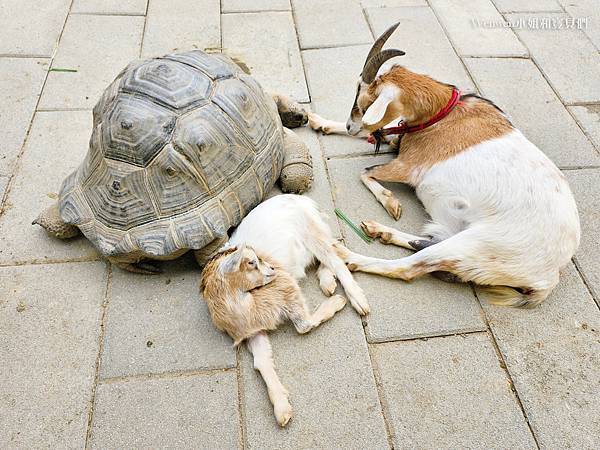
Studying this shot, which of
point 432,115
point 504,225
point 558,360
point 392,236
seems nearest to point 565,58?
point 432,115

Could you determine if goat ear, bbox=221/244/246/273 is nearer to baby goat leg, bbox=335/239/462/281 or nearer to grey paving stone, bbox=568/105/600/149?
baby goat leg, bbox=335/239/462/281

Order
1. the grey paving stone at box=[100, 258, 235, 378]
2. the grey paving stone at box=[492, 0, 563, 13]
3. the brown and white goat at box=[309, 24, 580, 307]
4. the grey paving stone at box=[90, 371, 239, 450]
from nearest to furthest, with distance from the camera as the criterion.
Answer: the grey paving stone at box=[90, 371, 239, 450]
the grey paving stone at box=[100, 258, 235, 378]
the brown and white goat at box=[309, 24, 580, 307]
the grey paving stone at box=[492, 0, 563, 13]

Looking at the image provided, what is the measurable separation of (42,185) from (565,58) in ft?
15.4

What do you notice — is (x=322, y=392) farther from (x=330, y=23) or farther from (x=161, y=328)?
(x=330, y=23)

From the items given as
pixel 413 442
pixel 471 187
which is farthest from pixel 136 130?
pixel 413 442

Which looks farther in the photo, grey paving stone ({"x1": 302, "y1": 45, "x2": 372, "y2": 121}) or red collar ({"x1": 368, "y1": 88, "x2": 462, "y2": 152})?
grey paving stone ({"x1": 302, "y1": 45, "x2": 372, "y2": 121})

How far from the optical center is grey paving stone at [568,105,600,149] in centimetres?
404

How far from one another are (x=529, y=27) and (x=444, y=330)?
3769mm

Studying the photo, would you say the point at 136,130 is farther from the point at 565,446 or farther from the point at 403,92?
the point at 565,446

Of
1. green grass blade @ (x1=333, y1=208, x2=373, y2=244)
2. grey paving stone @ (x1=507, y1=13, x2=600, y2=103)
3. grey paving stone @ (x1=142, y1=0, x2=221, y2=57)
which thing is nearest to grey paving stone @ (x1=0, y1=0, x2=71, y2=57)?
grey paving stone @ (x1=142, y1=0, x2=221, y2=57)

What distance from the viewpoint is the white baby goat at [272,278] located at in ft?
8.44

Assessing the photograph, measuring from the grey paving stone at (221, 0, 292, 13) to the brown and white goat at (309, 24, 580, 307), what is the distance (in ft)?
7.65

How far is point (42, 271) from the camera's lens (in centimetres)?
307

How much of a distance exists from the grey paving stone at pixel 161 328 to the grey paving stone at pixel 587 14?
4.61 meters
